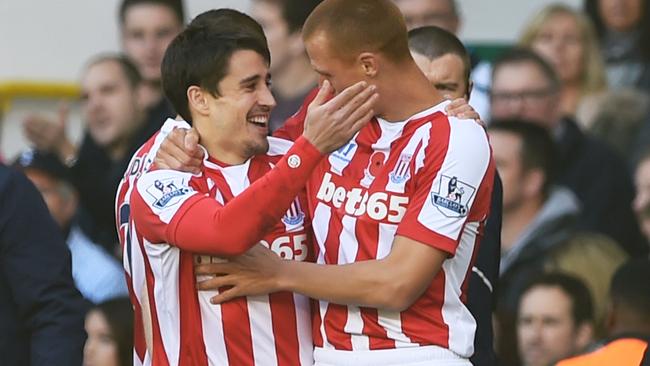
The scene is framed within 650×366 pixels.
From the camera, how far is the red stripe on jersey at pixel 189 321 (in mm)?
5105

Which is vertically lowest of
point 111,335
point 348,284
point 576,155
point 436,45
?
point 111,335

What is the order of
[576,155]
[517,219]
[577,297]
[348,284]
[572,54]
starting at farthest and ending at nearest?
[572,54] < [576,155] < [517,219] < [577,297] < [348,284]

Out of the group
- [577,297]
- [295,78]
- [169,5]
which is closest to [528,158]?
[577,297]

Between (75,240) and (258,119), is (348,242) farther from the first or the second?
(75,240)

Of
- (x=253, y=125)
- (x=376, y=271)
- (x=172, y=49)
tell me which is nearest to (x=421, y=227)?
(x=376, y=271)

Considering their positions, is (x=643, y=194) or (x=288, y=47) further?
(x=288, y=47)

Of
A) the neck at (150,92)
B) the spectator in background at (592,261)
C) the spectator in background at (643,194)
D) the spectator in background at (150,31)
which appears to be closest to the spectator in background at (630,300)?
the spectator in background at (592,261)

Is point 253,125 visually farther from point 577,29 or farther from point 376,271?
point 577,29

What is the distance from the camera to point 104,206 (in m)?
8.85

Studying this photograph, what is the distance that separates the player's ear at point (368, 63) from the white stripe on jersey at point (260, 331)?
0.70 m

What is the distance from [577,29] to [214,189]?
465 centimetres

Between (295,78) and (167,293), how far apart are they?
356 cm

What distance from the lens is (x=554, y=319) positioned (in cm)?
785

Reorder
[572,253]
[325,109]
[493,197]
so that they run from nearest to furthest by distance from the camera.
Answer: [325,109] → [493,197] → [572,253]
